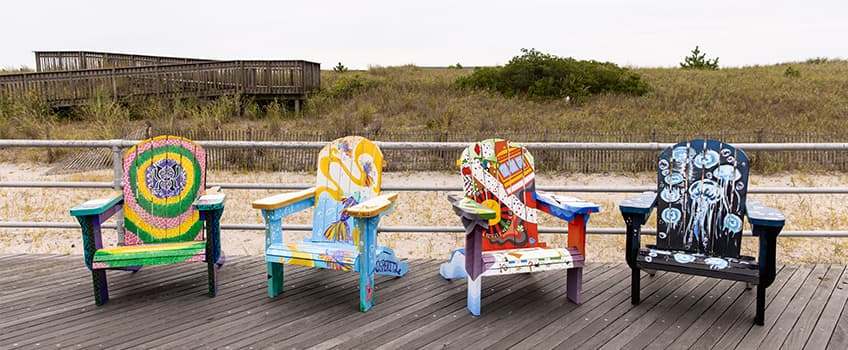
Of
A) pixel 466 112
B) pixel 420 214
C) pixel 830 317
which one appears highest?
pixel 466 112

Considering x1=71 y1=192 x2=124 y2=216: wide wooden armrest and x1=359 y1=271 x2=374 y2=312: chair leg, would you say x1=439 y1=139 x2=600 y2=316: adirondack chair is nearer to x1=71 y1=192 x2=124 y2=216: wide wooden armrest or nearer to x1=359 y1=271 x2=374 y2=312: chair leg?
x1=359 y1=271 x2=374 y2=312: chair leg

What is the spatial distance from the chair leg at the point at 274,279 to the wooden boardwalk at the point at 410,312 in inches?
1.9

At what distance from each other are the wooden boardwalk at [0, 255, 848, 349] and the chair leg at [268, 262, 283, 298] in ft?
0.16

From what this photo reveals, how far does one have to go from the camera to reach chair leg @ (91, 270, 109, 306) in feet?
10.8

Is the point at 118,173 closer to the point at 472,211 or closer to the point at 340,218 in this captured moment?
the point at 340,218

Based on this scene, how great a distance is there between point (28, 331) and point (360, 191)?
6.13 feet

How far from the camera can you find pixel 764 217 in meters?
3.01

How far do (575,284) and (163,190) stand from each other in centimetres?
256

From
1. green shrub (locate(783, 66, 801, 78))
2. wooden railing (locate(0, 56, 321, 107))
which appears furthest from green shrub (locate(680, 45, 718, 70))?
wooden railing (locate(0, 56, 321, 107))

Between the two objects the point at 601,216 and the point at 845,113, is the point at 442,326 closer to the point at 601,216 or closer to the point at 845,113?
the point at 601,216

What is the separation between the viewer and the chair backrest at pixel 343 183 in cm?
377

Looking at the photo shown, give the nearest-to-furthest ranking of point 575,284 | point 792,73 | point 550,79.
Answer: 1. point 575,284
2. point 550,79
3. point 792,73

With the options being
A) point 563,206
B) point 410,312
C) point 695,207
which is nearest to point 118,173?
point 410,312

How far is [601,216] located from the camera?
329 inches
